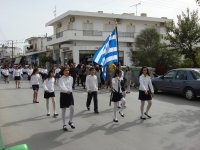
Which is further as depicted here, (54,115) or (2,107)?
(2,107)

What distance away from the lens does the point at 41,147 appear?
6418 mm

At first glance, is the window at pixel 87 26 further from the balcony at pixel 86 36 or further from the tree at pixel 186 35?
the tree at pixel 186 35

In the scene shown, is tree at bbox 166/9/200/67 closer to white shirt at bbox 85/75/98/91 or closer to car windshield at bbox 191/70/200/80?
car windshield at bbox 191/70/200/80

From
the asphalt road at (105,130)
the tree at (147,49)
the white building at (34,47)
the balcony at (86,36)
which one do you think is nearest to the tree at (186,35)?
the tree at (147,49)

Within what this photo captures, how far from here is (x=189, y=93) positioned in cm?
1381

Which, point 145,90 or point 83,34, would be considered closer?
point 145,90

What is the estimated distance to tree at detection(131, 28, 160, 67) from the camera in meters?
24.4

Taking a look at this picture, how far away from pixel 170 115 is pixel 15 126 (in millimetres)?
5080

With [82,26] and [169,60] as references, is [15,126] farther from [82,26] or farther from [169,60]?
[82,26]

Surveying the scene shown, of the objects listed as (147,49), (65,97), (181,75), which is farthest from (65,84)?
(147,49)

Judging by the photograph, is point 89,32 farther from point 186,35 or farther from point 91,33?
point 186,35

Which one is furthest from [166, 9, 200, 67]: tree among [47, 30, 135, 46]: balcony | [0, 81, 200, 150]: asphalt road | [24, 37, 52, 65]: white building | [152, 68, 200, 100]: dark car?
[24, 37, 52, 65]: white building

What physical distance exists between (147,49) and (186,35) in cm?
453

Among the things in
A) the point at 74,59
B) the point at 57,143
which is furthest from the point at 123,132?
the point at 74,59
